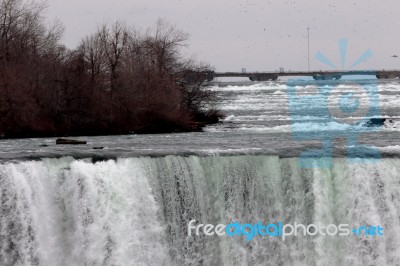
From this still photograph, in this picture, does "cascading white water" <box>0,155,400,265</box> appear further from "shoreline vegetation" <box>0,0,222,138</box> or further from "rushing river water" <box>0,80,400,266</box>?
"shoreline vegetation" <box>0,0,222,138</box>

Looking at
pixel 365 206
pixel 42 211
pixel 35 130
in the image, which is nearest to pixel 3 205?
pixel 42 211

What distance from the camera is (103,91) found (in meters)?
41.3

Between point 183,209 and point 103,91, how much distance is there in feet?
76.5

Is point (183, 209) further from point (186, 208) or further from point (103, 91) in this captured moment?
point (103, 91)

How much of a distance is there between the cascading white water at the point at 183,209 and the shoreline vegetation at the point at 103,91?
16.8 metres

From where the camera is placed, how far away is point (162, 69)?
1911 inches

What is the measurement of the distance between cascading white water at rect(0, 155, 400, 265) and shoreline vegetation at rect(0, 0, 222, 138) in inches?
662

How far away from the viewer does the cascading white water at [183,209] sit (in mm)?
17828

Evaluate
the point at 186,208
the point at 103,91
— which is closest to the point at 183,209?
the point at 186,208

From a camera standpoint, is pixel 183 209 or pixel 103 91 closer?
pixel 183 209

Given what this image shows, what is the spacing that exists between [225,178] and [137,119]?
1978 centimetres

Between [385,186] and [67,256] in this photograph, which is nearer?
[67,256]

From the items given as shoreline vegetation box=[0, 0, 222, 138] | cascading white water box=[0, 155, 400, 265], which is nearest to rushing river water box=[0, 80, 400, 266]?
cascading white water box=[0, 155, 400, 265]

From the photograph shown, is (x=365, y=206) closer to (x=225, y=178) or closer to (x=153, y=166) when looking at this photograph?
(x=225, y=178)
